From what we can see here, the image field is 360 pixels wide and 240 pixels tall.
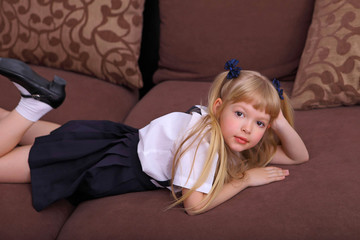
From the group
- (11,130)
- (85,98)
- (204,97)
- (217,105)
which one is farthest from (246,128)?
(85,98)

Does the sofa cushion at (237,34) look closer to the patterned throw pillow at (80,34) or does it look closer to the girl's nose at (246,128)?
the patterned throw pillow at (80,34)

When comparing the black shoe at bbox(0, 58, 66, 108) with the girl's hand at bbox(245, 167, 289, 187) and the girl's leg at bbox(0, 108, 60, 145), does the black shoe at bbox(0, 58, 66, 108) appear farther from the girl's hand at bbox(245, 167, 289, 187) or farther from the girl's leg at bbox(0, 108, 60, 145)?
the girl's hand at bbox(245, 167, 289, 187)

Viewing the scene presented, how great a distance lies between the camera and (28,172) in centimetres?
120

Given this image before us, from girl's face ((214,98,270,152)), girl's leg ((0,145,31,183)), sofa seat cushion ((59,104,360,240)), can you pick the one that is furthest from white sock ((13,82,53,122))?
girl's face ((214,98,270,152))

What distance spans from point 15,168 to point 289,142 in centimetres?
84

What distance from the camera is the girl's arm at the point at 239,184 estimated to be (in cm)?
104

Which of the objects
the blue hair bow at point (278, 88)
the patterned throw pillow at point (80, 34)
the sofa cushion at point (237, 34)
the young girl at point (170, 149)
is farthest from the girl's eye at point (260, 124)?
the patterned throw pillow at point (80, 34)

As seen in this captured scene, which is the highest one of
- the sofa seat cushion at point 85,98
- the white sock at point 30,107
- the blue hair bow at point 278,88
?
the blue hair bow at point 278,88

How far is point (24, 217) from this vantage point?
1.05 metres

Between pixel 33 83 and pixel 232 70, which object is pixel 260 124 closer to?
pixel 232 70

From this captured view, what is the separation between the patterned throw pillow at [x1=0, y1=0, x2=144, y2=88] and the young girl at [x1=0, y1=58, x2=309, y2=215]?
528mm

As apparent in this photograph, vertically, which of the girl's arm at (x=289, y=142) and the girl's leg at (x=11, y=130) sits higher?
the girl's arm at (x=289, y=142)

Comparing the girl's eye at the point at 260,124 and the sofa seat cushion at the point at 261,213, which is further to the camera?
the girl's eye at the point at 260,124

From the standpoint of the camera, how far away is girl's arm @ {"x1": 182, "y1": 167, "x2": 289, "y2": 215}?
1.04m
